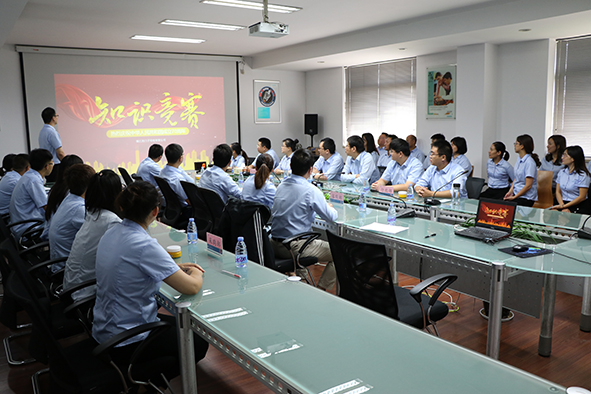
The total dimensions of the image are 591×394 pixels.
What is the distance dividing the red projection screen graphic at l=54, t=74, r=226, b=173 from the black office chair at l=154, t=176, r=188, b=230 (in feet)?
14.9

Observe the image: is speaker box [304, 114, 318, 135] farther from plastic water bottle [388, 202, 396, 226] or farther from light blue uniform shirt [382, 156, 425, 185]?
plastic water bottle [388, 202, 396, 226]

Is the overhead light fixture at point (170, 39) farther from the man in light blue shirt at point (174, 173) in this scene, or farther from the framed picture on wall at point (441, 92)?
the framed picture on wall at point (441, 92)

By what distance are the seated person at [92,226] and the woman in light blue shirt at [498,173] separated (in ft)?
17.5

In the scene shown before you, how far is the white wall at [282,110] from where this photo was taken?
10547 millimetres

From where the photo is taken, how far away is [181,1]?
539cm

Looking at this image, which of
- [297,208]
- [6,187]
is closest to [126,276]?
[297,208]

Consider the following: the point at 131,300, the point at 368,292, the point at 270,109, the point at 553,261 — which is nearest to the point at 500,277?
the point at 553,261

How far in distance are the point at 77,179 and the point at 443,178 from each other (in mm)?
3619

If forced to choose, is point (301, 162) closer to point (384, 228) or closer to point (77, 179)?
point (384, 228)

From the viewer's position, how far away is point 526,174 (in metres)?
5.83

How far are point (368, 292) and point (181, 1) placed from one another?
4490 millimetres

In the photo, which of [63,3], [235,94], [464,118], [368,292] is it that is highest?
[63,3]

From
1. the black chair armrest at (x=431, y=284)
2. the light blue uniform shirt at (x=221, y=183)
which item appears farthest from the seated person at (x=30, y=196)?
the black chair armrest at (x=431, y=284)

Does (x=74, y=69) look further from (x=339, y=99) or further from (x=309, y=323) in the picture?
(x=309, y=323)
